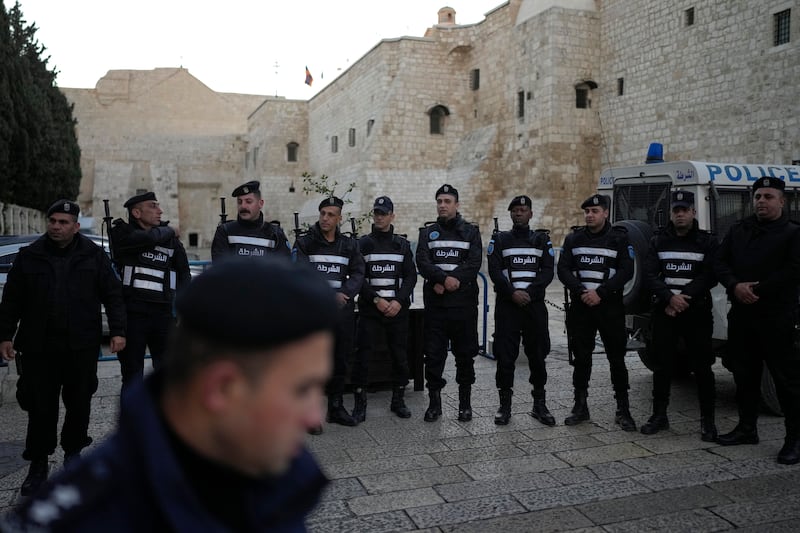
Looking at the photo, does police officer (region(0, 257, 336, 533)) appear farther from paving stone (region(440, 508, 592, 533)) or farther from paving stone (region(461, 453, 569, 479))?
paving stone (region(461, 453, 569, 479))

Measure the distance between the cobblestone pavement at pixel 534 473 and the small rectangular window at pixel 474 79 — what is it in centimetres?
2346

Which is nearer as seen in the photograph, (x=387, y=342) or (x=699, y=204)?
(x=387, y=342)

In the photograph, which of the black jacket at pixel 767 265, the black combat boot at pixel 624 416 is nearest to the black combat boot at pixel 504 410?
the black combat boot at pixel 624 416

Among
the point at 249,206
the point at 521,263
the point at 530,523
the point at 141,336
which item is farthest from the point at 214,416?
the point at 521,263

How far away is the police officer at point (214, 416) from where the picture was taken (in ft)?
2.90

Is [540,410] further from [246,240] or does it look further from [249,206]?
[249,206]

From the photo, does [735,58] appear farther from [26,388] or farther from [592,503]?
[26,388]

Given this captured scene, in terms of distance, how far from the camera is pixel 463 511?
3916 mm

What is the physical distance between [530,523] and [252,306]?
131 inches

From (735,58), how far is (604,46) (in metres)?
5.82

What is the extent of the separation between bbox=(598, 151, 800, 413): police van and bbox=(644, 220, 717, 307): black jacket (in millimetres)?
691

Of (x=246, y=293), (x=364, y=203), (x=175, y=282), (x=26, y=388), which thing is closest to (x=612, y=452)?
(x=175, y=282)

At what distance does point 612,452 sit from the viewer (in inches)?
198

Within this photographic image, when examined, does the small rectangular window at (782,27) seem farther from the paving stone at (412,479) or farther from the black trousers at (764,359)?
the paving stone at (412,479)
